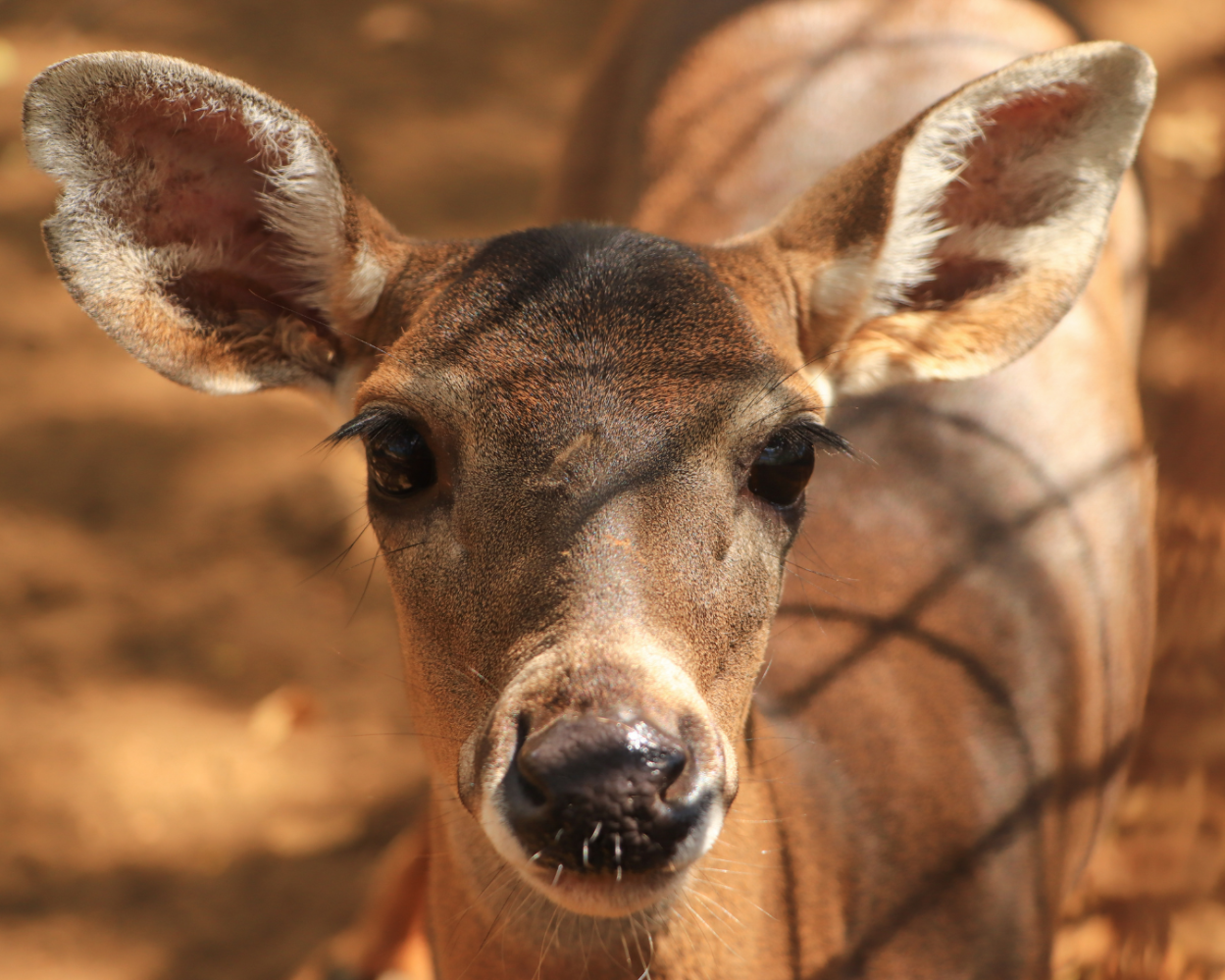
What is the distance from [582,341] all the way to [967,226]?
3.66 ft

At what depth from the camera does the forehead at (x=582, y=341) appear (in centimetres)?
217

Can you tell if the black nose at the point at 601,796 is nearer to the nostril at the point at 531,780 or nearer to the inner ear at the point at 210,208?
the nostril at the point at 531,780

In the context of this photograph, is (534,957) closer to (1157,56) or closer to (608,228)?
(608,228)

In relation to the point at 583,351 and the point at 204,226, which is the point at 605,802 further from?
the point at 204,226

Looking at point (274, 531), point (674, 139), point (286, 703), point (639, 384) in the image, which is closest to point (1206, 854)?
point (639, 384)

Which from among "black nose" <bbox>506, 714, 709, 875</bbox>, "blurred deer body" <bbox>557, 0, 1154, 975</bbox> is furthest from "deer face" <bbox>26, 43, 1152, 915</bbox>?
"blurred deer body" <bbox>557, 0, 1154, 975</bbox>

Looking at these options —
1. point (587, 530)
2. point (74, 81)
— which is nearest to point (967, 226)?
point (587, 530)

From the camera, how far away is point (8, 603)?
5.07m

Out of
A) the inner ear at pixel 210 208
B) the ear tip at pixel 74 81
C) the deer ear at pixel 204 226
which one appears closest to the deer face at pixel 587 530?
the deer ear at pixel 204 226

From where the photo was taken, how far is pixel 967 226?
2.82 metres

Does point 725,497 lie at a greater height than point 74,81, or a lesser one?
lesser

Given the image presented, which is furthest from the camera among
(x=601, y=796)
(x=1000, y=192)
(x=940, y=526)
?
(x=940, y=526)

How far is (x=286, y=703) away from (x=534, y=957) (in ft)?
9.20

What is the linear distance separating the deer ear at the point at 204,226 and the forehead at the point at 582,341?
0.35 metres
